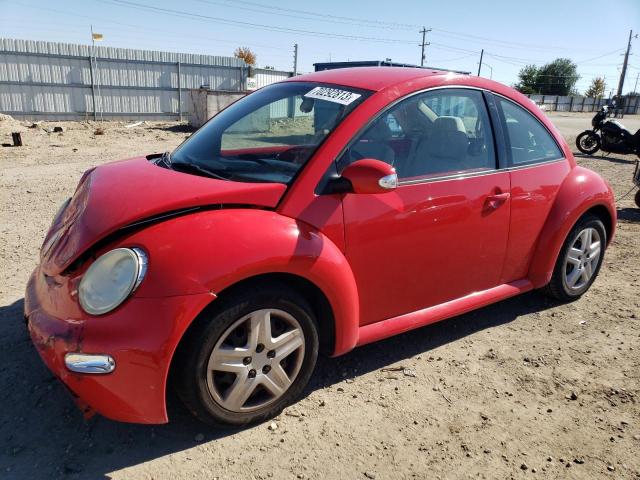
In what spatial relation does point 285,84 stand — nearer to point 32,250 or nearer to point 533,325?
point 533,325

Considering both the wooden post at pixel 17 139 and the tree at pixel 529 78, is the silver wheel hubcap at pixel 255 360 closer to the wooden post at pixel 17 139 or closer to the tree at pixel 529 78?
the wooden post at pixel 17 139

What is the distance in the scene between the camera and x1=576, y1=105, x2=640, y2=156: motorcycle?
1265cm

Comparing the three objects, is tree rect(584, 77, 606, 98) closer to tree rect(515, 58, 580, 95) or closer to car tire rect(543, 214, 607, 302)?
tree rect(515, 58, 580, 95)

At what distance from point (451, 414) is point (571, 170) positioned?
7.16 ft

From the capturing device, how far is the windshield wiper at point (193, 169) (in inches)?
106

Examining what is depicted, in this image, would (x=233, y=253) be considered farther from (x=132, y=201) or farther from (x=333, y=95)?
(x=333, y=95)

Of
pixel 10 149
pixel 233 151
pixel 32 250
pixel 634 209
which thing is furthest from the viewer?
pixel 10 149

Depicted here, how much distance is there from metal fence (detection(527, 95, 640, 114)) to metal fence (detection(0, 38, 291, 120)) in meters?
43.5

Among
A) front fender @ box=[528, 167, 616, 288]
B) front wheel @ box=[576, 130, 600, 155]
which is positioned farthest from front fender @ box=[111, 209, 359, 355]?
front wheel @ box=[576, 130, 600, 155]

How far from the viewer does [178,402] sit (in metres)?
2.64

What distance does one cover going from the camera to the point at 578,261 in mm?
4000

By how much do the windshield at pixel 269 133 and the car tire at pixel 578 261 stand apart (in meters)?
2.17

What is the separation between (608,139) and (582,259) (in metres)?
10.9

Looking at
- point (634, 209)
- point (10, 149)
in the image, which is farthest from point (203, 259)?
point (10, 149)
